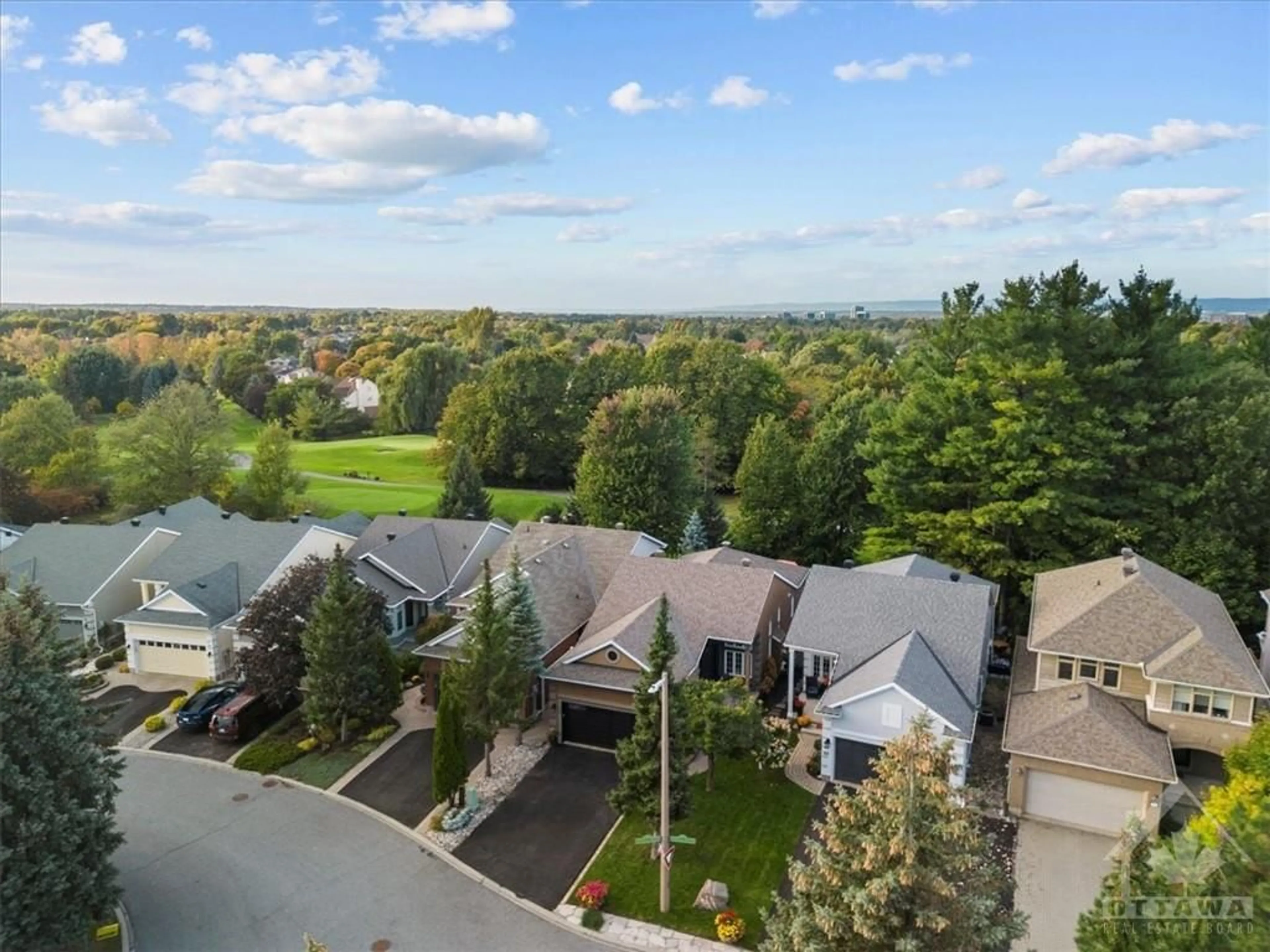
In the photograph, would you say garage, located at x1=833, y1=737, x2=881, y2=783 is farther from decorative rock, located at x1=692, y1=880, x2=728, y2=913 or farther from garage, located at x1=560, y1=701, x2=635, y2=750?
decorative rock, located at x1=692, y1=880, x2=728, y2=913

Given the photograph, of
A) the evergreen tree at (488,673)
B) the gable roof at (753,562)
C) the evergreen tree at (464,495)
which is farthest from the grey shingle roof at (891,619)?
the evergreen tree at (464,495)

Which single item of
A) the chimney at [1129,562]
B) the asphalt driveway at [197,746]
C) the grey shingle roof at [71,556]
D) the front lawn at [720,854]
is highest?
the chimney at [1129,562]

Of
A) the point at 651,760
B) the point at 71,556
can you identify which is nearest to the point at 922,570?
the point at 651,760

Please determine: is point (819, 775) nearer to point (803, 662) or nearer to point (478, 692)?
point (803, 662)

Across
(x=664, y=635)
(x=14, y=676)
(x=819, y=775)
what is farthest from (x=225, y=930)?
(x=819, y=775)

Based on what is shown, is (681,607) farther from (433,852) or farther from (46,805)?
(46,805)

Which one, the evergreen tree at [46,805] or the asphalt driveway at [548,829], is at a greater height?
the evergreen tree at [46,805]

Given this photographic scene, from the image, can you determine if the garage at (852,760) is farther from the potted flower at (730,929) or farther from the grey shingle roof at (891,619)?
the potted flower at (730,929)
